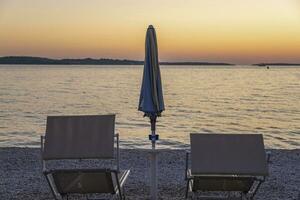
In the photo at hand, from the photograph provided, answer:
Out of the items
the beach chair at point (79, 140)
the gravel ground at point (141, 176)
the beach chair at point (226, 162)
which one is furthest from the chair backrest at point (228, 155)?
the gravel ground at point (141, 176)

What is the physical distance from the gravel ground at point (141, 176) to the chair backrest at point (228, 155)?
42.8 inches

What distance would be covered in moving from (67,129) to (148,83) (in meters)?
0.97

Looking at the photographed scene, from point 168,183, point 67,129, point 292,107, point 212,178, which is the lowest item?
point 292,107

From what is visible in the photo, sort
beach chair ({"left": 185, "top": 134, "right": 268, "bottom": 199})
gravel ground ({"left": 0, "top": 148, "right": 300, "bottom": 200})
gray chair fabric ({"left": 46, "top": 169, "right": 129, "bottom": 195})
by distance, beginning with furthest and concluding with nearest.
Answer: gravel ground ({"left": 0, "top": 148, "right": 300, "bottom": 200}) → beach chair ({"left": 185, "top": 134, "right": 268, "bottom": 199}) → gray chair fabric ({"left": 46, "top": 169, "right": 129, "bottom": 195})

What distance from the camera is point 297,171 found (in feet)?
28.4

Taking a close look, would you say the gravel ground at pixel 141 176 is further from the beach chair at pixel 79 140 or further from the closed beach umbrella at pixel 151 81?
the closed beach umbrella at pixel 151 81

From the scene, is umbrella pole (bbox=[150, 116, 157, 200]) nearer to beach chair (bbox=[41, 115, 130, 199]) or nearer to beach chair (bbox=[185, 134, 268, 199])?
beach chair (bbox=[41, 115, 130, 199])

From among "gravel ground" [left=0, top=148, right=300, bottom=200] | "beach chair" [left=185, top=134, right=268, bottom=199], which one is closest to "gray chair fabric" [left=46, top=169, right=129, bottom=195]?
"beach chair" [left=185, top=134, right=268, bottom=199]

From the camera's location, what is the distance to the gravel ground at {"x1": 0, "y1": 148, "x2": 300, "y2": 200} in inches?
261

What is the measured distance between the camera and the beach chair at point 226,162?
17.7ft

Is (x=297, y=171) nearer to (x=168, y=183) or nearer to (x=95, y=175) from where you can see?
(x=168, y=183)

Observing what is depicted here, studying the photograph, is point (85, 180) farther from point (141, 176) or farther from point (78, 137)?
point (141, 176)

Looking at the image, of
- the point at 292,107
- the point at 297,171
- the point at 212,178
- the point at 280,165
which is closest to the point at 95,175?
the point at 212,178

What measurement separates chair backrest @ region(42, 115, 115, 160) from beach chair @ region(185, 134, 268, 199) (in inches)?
35.4
